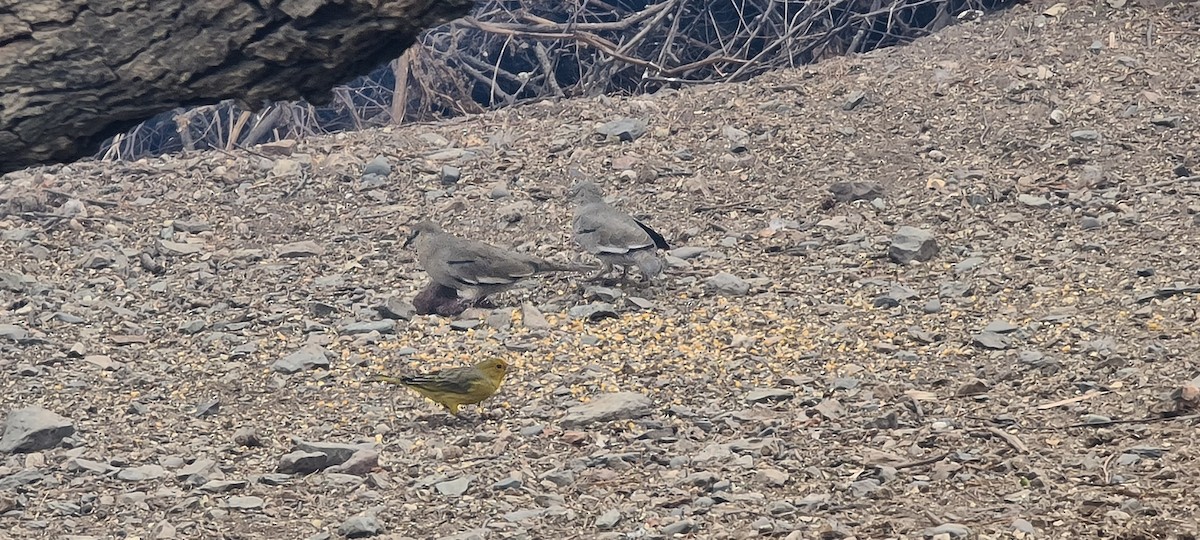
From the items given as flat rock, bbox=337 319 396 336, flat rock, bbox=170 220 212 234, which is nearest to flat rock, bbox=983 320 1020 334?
flat rock, bbox=337 319 396 336

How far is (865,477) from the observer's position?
420cm

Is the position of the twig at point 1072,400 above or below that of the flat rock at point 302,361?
below

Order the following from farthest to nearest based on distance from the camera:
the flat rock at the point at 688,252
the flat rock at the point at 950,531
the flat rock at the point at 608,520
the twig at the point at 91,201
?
the twig at the point at 91,201
the flat rock at the point at 688,252
the flat rock at the point at 608,520
the flat rock at the point at 950,531

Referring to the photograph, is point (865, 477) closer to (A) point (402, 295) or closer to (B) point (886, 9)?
(A) point (402, 295)

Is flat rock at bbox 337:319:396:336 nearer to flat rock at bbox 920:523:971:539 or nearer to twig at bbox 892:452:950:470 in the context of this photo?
twig at bbox 892:452:950:470

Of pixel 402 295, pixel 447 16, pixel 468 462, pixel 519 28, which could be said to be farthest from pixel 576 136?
pixel 447 16

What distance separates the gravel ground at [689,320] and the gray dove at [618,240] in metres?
0.20

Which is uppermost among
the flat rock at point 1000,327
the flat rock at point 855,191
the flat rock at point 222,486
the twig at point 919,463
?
the flat rock at point 222,486

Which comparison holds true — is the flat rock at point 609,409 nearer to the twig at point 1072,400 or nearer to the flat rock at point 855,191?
the twig at point 1072,400

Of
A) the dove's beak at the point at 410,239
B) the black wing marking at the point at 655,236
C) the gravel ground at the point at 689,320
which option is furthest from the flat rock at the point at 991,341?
the dove's beak at the point at 410,239

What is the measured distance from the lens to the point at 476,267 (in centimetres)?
620

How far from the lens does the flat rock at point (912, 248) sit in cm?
644

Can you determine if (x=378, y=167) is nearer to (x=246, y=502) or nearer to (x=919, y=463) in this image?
(x=246, y=502)

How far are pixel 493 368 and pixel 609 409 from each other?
46cm
